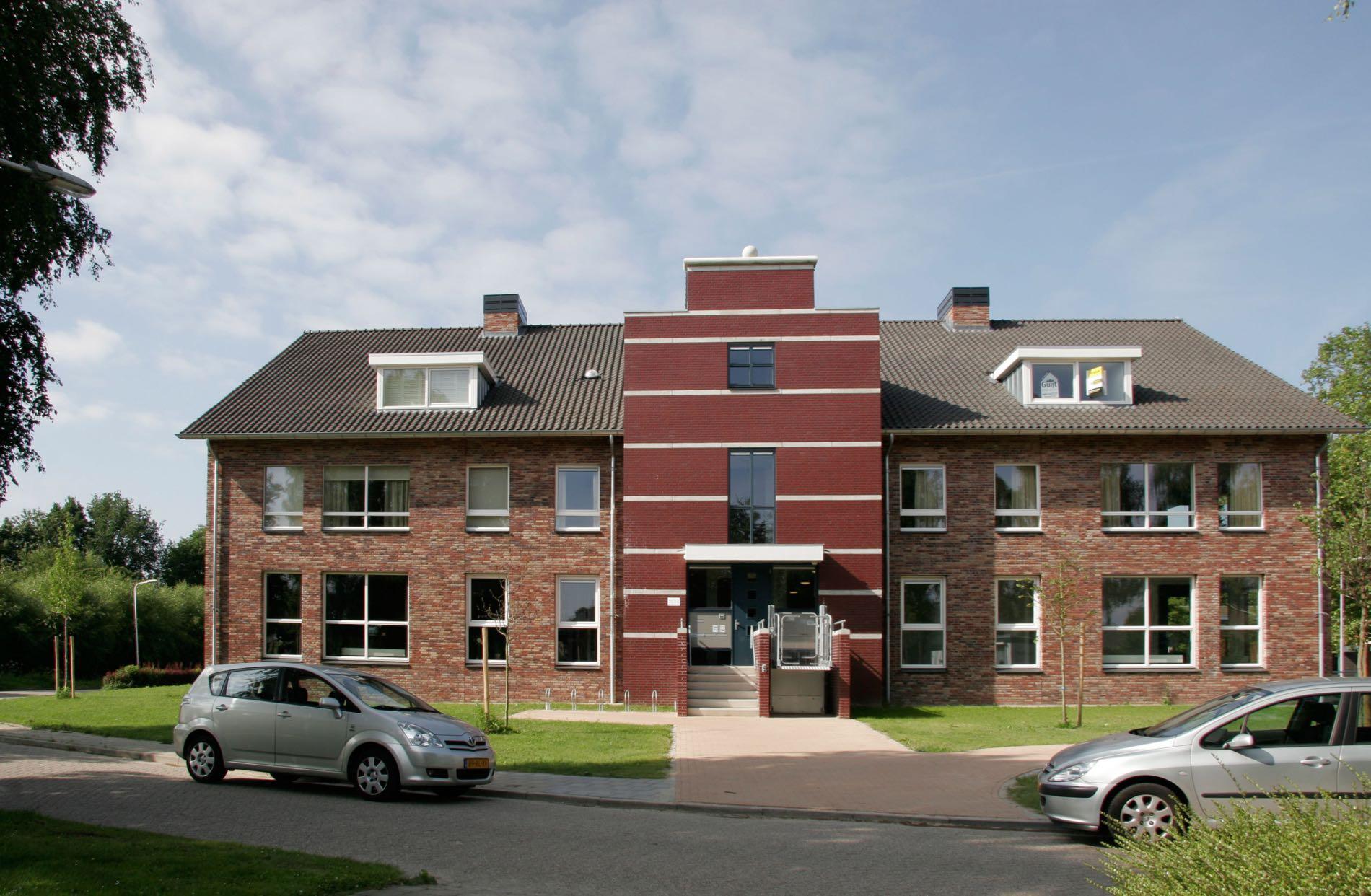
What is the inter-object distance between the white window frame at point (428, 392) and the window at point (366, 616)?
399cm

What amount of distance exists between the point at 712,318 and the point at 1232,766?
16539mm

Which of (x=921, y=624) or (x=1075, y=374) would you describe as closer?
(x=921, y=624)

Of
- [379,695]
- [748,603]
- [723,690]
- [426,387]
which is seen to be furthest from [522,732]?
[426,387]

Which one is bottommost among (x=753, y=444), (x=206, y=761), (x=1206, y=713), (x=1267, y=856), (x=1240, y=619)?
(x=206, y=761)

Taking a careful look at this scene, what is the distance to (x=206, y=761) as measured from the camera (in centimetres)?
1363

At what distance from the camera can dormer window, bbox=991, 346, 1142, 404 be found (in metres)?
26.1

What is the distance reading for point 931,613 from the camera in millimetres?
25344

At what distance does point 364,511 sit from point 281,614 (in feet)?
10.3

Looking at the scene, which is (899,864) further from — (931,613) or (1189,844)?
(931,613)

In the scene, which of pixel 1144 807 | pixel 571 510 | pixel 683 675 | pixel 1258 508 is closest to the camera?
pixel 1144 807

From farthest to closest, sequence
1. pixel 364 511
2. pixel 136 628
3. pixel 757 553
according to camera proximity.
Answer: pixel 136 628 < pixel 364 511 < pixel 757 553

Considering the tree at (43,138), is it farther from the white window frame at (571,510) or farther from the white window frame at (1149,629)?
the white window frame at (1149,629)

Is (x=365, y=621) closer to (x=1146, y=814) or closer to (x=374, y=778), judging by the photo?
(x=374, y=778)

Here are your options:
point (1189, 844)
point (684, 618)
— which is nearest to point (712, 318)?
point (684, 618)
